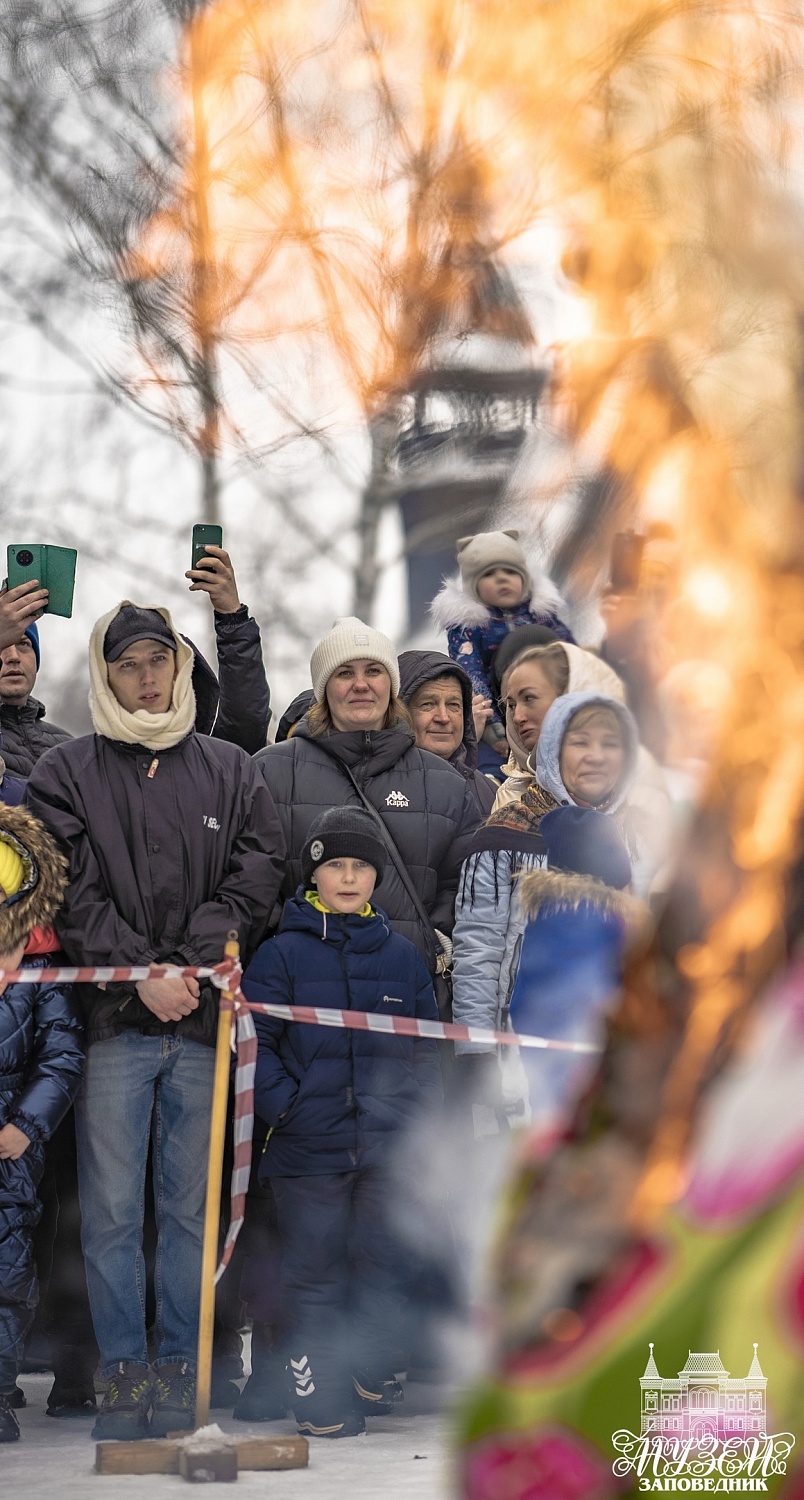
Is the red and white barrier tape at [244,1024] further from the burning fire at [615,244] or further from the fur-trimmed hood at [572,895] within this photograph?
the burning fire at [615,244]

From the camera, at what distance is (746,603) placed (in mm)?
2178

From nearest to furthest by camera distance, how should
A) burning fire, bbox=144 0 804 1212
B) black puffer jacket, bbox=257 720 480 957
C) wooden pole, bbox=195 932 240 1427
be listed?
burning fire, bbox=144 0 804 1212 → wooden pole, bbox=195 932 240 1427 → black puffer jacket, bbox=257 720 480 957

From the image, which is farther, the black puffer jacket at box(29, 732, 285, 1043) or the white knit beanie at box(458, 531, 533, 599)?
the white knit beanie at box(458, 531, 533, 599)

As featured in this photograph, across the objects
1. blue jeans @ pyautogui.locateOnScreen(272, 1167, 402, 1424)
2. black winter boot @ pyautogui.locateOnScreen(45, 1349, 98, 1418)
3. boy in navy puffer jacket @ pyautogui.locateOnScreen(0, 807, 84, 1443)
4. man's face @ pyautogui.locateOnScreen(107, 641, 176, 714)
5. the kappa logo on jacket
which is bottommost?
black winter boot @ pyautogui.locateOnScreen(45, 1349, 98, 1418)

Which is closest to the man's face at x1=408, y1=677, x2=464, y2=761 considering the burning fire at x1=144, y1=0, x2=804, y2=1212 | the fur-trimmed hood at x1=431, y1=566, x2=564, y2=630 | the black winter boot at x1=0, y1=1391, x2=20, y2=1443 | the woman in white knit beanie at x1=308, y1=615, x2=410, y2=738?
the woman in white knit beanie at x1=308, y1=615, x2=410, y2=738

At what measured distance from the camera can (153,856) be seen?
493 cm

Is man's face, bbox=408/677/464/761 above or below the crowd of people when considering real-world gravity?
above

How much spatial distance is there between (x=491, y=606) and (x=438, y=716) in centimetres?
99

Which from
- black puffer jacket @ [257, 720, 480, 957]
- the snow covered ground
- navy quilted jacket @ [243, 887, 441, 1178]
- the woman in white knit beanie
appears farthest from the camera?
the woman in white knit beanie

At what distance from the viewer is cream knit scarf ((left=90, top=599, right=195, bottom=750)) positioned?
16.5ft

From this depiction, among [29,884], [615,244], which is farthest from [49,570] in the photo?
[615,244]

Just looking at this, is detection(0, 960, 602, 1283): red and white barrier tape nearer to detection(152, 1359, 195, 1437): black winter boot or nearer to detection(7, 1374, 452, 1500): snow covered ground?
detection(152, 1359, 195, 1437): black winter boot

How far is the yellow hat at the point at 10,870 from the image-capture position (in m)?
4.77

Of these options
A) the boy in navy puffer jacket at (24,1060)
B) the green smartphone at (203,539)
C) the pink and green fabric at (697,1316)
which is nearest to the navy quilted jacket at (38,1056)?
the boy in navy puffer jacket at (24,1060)
